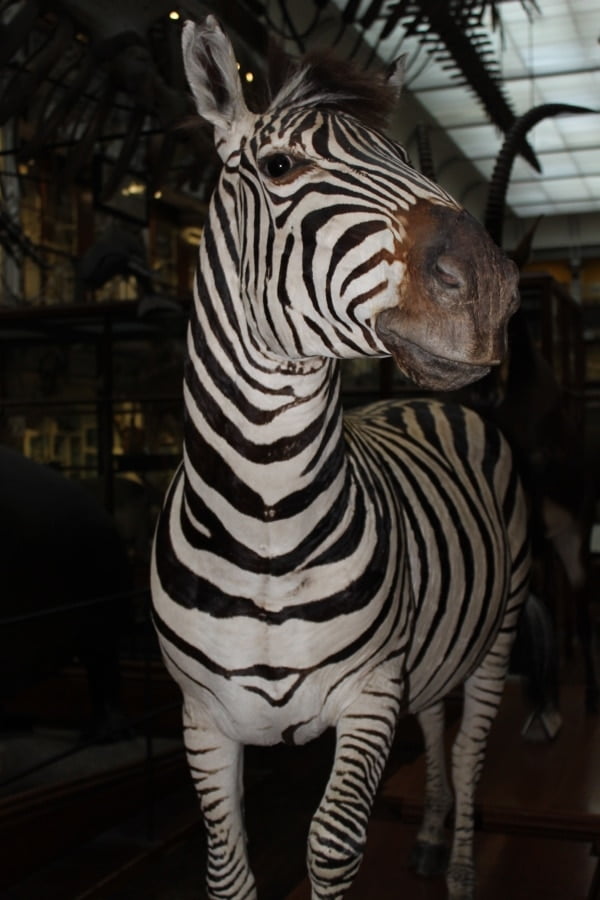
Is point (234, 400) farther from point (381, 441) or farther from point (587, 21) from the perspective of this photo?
point (587, 21)

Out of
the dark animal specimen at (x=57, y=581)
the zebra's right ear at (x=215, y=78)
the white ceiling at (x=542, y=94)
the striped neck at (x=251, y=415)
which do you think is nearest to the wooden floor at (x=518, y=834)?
the dark animal specimen at (x=57, y=581)

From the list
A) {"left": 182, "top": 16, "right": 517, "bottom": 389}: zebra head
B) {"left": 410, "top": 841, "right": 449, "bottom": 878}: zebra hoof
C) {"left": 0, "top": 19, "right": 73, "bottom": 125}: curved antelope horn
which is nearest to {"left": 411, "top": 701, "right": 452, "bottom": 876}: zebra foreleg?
{"left": 410, "top": 841, "right": 449, "bottom": 878}: zebra hoof

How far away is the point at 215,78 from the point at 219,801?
134 cm

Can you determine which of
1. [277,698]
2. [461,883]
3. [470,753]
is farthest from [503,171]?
[277,698]

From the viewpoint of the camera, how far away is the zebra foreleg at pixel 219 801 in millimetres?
1905

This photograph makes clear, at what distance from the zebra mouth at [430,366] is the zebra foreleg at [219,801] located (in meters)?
0.85

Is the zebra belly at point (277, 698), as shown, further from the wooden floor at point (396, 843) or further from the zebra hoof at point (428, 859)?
the zebra hoof at point (428, 859)

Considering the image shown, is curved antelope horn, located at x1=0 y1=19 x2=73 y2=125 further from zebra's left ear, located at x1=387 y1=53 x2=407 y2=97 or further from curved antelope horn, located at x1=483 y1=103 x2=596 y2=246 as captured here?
zebra's left ear, located at x1=387 y1=53 x2=407 y2=97

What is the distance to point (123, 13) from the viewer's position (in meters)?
3.32

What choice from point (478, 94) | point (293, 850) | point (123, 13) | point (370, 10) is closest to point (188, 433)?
point (293, 850)

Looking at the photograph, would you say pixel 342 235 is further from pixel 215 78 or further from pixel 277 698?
pixel 277 698

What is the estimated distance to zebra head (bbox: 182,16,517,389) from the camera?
4.60ft

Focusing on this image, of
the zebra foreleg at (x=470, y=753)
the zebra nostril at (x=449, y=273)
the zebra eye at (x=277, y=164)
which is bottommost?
the zebra foreleg at (x=470, y=753)

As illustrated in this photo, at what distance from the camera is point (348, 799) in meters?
1.73
